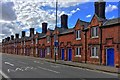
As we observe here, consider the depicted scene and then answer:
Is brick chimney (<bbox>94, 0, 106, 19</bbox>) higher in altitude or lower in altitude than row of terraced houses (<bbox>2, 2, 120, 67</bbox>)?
higher

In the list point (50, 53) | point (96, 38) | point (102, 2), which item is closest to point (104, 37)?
point (96, 38)

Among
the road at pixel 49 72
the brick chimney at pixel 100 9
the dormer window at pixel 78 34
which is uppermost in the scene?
the brick chimney at pixel 100 9

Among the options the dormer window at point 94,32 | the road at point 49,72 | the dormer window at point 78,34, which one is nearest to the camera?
the road at point 49,72

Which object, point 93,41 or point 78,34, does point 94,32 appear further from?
point 78,34

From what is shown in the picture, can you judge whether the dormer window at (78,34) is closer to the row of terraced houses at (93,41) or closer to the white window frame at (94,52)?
the row of terraced houses at (93,41)

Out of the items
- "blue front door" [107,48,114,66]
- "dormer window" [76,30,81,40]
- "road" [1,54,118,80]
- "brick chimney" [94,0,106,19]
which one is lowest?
"road" [1,54,118,80]

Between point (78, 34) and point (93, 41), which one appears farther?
point (78, 34)

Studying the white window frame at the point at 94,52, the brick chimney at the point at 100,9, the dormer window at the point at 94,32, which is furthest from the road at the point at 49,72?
the brick chimney at the point at 100,9

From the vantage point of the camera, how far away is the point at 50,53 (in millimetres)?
50750

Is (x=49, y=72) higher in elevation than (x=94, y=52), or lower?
lower

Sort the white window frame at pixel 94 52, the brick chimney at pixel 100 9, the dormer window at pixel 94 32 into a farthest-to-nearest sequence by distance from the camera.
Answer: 1. the brick chimney at pixel 100 9
2. the dormer window at pixel 94 32
3. the white window frame at pixel 94 52

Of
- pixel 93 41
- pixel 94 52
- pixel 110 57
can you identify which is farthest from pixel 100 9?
pixel 110 57

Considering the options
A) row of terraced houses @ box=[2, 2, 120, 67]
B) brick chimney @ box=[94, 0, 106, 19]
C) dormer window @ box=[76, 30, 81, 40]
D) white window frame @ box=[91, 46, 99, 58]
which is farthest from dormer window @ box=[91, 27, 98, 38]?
dormer window @ box=[76, 30, 81, 40]

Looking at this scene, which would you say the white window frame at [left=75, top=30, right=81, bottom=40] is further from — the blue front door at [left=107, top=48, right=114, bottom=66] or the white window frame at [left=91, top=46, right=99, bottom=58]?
the blue front door at [left=107, top=48, right=114, bottom=66]
